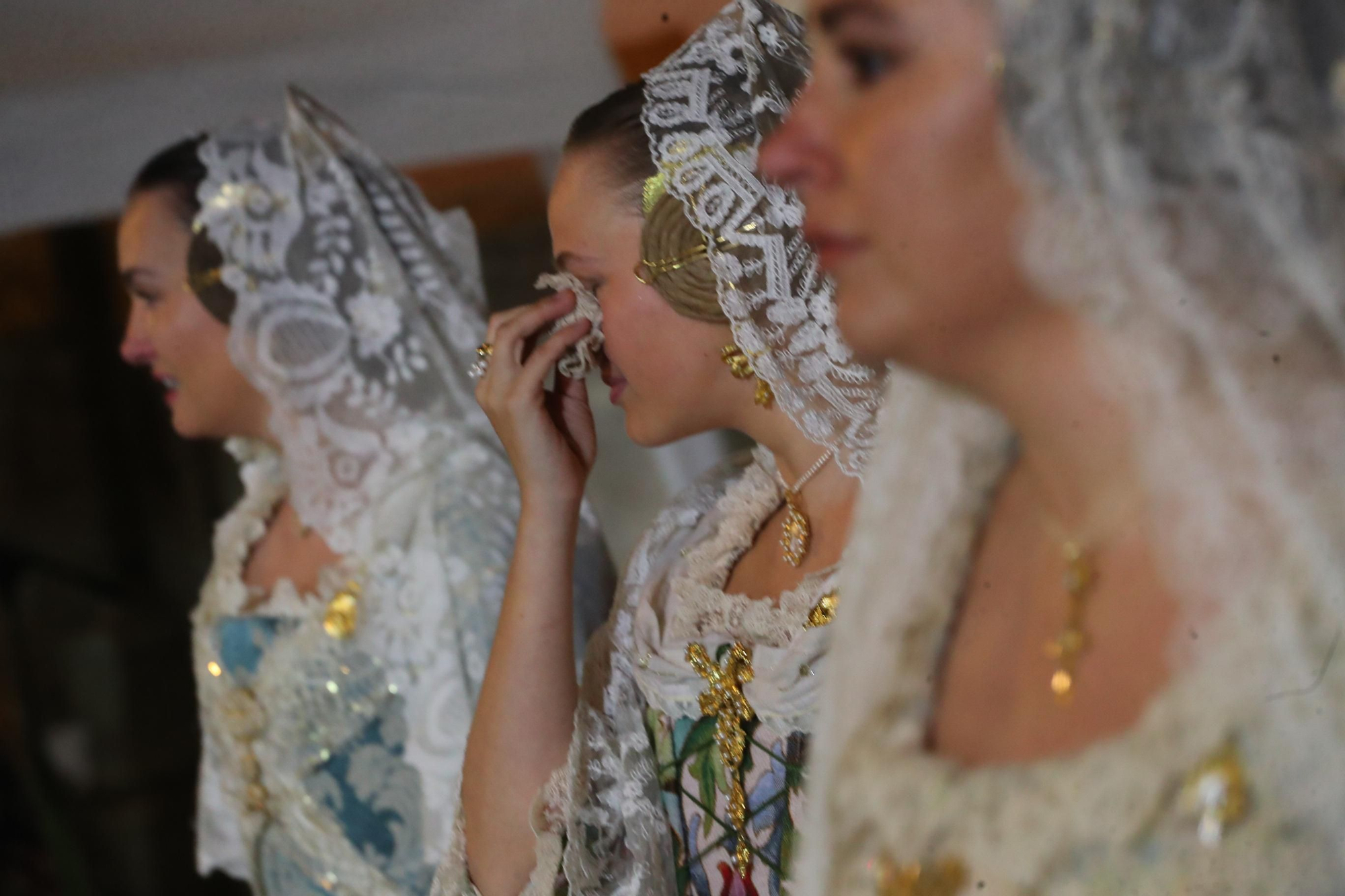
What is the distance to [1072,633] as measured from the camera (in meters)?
0.50

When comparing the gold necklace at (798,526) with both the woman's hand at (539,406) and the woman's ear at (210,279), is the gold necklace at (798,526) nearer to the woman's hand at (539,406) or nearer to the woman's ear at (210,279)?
the woman's hand at (539,406)

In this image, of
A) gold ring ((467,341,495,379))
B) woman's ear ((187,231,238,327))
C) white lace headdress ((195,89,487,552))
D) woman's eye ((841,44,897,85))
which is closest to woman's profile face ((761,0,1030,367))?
woman's eye ((841,44,897,85))

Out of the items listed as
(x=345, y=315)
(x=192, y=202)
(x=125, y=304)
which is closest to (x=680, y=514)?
(x=345, y=315)

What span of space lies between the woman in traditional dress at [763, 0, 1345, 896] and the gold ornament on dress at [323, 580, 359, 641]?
0.85 meters

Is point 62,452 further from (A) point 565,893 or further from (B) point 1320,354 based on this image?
(B) point 1320,354

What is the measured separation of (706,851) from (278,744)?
0.61 m

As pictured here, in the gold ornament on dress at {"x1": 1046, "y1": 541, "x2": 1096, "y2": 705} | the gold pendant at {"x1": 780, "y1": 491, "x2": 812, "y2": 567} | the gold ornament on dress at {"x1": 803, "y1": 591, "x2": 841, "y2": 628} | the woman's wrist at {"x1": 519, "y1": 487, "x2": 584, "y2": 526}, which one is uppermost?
the woman's wrist at {"x1": 519, "y1": 487, "x2": 584, "y2": 526}

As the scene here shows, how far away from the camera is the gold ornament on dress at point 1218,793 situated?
0.43 meters

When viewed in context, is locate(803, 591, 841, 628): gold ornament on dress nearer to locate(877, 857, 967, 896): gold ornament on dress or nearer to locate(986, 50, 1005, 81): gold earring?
locate(877, 857, 967, 896): gold ornament on dress

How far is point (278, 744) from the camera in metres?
1.32

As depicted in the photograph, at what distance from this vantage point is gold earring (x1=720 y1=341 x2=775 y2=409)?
856 millimetres

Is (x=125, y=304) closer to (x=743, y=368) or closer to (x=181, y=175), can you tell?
(x=181, y=175)

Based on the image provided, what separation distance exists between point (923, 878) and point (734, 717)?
0.33 m

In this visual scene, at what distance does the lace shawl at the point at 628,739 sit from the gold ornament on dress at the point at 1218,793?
43 cm
